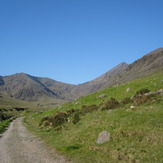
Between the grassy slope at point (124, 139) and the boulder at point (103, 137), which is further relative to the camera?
the boulder at point (103, 137)

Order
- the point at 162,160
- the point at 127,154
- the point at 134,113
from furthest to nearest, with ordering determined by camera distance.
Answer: the point at 134,113 → the point at 127,154 → the point at 162,160

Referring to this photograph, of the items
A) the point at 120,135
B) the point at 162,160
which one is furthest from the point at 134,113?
the point at 162,160

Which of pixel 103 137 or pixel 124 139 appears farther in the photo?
pixel 103 137

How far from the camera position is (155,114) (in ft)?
56.2

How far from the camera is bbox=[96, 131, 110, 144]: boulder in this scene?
613 inches

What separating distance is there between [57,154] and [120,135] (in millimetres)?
5503

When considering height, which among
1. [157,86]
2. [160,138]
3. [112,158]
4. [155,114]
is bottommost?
[112,158]

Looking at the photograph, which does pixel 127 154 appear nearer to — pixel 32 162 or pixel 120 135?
pixel 120 135

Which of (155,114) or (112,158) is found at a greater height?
(155,114)

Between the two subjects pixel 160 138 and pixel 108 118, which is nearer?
pixel 160 138

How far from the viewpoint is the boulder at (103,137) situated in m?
15.6

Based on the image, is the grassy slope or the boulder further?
the boulder

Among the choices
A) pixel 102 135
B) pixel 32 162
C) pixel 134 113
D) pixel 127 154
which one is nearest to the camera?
pixel 127 154

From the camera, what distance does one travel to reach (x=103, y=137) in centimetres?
1598
